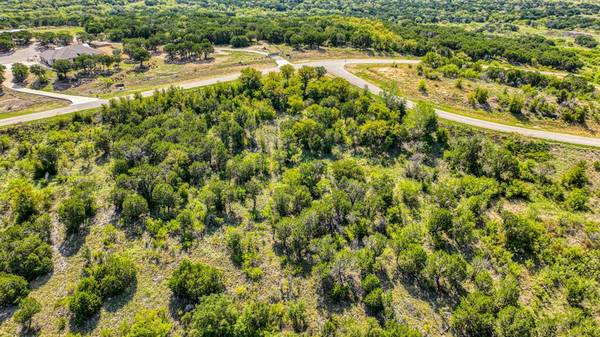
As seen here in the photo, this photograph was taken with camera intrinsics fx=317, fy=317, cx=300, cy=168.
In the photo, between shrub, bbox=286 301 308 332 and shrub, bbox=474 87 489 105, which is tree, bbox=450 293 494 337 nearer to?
shrub, bbox=286 301 308 332

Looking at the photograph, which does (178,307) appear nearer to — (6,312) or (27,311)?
(27,311)

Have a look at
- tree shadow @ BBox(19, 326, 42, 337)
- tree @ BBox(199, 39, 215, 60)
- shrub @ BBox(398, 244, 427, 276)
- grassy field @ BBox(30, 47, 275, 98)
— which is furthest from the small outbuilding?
shrub @ BBox(398, 244, 427, 276)

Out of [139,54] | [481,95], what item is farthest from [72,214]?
[481,95]

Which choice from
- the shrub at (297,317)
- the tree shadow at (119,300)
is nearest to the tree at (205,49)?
the tree shadow at (119,300)

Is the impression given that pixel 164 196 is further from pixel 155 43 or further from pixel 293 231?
pixel 155 43

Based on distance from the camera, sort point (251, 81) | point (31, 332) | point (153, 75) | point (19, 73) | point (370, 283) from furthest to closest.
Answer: point (153, 75) → point (19, 73) → point (251, 81) → point (370, 283) → point (31, 332)

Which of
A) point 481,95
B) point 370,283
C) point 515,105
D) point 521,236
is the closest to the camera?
point 370,283

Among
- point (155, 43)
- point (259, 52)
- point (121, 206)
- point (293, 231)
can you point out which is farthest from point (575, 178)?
point (155, 43)
